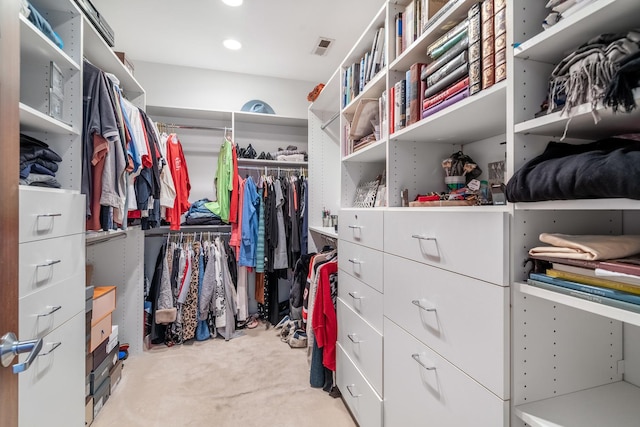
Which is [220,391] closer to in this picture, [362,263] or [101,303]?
[101,303]

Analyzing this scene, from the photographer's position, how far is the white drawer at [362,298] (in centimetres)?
141

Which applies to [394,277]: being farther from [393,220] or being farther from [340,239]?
[340,239]

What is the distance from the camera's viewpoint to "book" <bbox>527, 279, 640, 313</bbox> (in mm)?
562

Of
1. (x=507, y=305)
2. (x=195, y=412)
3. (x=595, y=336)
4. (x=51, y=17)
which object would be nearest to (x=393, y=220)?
(x=507, y=305)

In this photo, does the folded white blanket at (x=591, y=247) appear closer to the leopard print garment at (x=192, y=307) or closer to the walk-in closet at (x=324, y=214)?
the walk-in closet at (x=324, y=214)

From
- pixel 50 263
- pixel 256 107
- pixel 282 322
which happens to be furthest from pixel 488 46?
pixel 282 322

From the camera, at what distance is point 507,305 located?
76cm

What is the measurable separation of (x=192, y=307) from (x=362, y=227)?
1.96 meters

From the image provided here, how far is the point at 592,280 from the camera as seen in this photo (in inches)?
25.2

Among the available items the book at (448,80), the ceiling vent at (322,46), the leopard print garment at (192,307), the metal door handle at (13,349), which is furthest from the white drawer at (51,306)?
the ceiling vent at (322,46)

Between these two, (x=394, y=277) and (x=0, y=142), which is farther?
(x=394, y=277)

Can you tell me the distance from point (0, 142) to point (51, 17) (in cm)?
136

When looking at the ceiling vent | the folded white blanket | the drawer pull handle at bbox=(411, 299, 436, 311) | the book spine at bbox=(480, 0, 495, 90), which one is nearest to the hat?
the ceiling vent

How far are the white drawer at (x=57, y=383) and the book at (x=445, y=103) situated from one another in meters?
1.71
